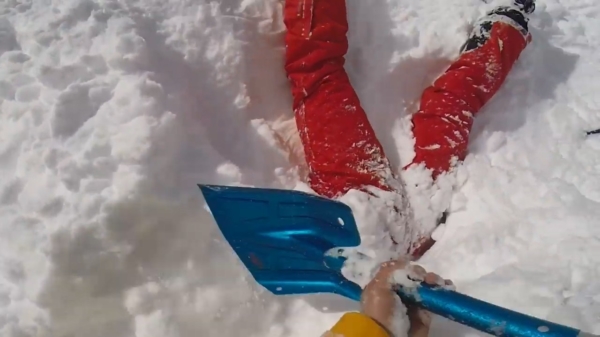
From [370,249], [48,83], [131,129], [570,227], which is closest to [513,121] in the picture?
[570,227]

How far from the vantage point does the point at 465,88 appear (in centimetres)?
109

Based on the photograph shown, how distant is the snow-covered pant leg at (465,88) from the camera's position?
1048 mm

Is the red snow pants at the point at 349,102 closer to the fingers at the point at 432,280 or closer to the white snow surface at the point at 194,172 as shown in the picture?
the white snow surface at the point at 194,172

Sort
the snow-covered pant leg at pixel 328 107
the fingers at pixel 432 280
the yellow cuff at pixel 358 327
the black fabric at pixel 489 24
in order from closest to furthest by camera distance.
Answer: the yellow cuff at pixel 358 327 → the fingers at pixel 432 280 → the snow-covered pant leg at pixel 328 107 → the black fabric at pixel 489 24

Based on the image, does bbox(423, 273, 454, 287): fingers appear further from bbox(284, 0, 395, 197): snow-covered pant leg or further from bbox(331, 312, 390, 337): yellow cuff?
bbox(284, 0, 395, 197): snow-covered pant leg

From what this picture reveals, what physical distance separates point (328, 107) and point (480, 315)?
51cm

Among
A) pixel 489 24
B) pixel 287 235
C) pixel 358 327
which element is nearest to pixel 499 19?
pixel 489 24

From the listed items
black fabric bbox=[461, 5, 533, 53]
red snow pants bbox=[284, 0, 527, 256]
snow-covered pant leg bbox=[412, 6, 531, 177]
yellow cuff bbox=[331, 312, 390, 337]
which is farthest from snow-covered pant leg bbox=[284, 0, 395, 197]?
yellow cuff bbox=[331, 312, 390, 337]

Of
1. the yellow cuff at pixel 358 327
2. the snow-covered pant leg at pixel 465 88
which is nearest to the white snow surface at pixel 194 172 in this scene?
the snow-covered pant leg at pixel 465 88

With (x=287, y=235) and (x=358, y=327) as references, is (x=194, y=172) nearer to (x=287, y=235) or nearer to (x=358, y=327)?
(x=287, y=235)

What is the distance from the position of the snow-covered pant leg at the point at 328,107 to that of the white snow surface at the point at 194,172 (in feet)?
0.18

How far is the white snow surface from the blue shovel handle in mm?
113

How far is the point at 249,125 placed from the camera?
1050 millimetres

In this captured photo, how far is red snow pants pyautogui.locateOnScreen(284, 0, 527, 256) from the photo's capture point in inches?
39.6
